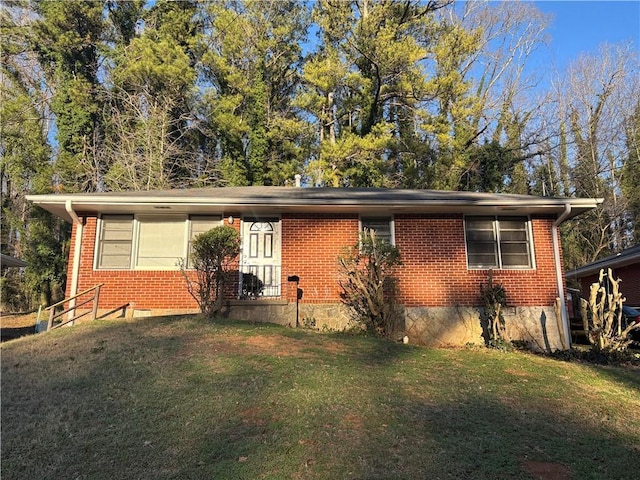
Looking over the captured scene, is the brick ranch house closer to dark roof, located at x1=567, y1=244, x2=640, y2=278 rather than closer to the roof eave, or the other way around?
the roof eave

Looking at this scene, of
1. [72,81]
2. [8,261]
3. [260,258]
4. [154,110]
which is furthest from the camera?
[154,110]

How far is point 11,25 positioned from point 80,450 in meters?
25.6

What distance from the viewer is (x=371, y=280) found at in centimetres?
934

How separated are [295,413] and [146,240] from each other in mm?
7144

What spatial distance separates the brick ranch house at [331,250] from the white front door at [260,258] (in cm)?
2

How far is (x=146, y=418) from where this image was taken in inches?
184

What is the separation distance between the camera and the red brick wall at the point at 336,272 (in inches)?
403

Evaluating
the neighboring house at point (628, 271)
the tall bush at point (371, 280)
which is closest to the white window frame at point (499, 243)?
the tall bush at point (371, 280)

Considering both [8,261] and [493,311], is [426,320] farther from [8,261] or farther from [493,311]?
[8,261]

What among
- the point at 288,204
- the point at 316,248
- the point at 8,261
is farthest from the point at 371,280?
the point at 8,261

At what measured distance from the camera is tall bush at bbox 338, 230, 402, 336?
30.3 feet

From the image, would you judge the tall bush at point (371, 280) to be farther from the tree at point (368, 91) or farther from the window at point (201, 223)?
the tree at point (368, 91)

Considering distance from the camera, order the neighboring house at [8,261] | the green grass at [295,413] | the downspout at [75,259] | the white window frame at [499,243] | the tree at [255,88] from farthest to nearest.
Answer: the tree at [255,88] < the neighboring house at [8,261] < the white window frame at [499,243] < the downspout at [75,259] < the green grass at [295,413]

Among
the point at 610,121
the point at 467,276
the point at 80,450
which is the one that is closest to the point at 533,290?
the point at 467,276
